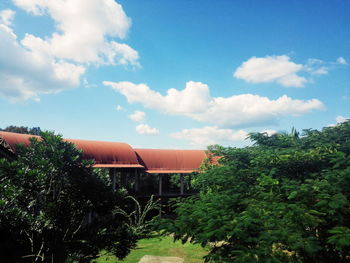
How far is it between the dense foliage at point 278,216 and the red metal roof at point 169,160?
32.1ft

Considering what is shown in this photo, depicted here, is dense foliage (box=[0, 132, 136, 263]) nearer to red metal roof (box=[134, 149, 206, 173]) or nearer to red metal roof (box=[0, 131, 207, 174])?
red metal roof (box=[0, 131, 207, 174])

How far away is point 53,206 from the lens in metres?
6.90

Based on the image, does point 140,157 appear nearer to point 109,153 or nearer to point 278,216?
point 109,153

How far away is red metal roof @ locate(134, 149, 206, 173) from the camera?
2075 centimetres

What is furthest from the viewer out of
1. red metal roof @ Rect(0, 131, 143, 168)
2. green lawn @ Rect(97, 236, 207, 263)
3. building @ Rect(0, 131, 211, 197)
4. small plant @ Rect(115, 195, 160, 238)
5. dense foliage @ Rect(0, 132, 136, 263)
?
building @ Rect(0, 131, 211, 197)

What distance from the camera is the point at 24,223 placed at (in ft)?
21.8

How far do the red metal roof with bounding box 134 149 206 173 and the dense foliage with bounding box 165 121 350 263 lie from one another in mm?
9795

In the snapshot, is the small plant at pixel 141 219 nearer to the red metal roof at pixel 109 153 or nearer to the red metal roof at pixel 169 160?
the red metal roof at pixel 109 153

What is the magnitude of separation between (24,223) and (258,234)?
18.7 ft

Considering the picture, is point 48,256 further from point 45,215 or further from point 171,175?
point 171,175

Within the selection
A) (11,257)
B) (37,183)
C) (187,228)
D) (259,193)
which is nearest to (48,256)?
(11,257)

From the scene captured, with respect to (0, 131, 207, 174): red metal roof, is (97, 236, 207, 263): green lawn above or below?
below

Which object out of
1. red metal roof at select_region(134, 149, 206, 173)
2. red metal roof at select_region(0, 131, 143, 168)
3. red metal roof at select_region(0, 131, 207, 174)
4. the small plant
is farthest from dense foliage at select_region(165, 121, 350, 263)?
red metal roof at select_region(134, 149, 206, 173)

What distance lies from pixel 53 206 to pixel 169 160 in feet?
49.0
